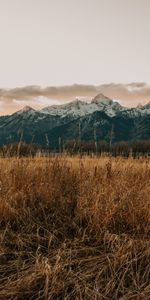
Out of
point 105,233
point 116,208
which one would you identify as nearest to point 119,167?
point 116,208

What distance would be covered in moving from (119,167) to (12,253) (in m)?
3.58

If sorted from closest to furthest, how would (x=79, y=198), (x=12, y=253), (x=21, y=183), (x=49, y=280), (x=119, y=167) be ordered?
1. (x=49, y=280)
2. (x=12, y=253)
3. (x=79, y=198)
4. (x=21, y=183)
5. (x=119, y=167)

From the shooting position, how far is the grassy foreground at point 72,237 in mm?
3590

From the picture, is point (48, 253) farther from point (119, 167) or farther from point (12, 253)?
point (119, 167)

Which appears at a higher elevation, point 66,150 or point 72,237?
point 66,150

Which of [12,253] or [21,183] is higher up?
[21,183]

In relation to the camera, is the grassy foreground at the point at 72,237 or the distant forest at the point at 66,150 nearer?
the grassy foreground at the point at 72,237

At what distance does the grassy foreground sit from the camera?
359cm

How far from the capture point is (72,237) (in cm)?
462

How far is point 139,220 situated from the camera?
4.84 m

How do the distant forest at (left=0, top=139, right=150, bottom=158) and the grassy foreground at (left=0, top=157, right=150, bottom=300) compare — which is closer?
the grassy foreground at (left=0, top=157, right=150, bottom=300)

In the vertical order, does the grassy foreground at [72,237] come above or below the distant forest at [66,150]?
below

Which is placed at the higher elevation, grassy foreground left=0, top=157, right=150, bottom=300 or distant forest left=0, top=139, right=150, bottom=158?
distant forest left=0, top=139, right=150, bottom=158

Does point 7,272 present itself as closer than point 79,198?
Yes
